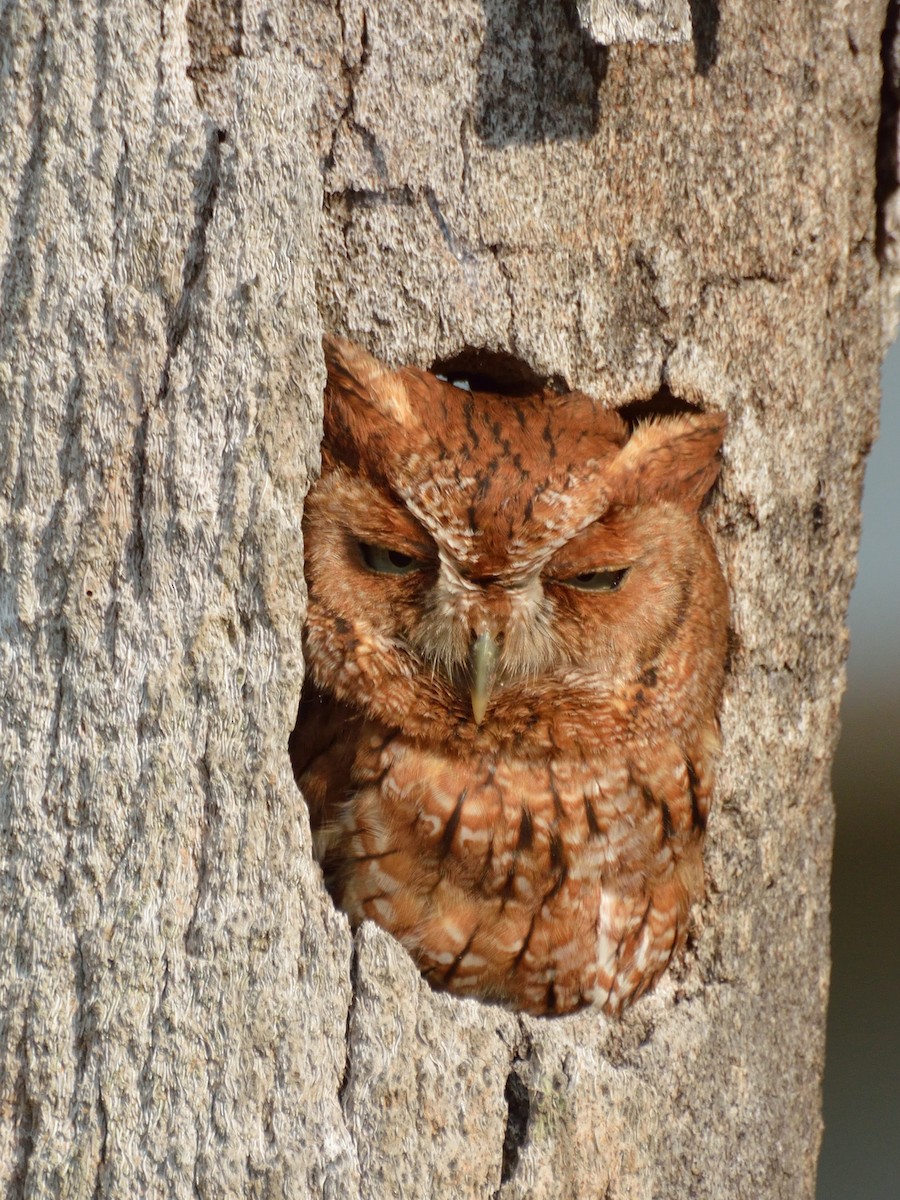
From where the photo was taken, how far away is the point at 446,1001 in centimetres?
171

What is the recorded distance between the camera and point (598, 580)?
191cm

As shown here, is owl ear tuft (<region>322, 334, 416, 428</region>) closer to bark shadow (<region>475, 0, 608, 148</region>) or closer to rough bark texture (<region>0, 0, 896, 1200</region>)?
rough bark texture (<region>0, 0, 896, 1200</region>)

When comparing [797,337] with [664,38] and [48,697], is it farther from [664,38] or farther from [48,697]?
[48,697]

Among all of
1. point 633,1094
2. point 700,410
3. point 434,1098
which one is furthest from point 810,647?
point 434,1098

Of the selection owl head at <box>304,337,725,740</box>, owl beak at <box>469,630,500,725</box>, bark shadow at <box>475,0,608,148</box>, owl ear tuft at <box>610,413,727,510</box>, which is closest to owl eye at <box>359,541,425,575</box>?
owl head at <box>304,337,725,740</box>

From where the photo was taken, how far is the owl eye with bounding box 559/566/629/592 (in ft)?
6.20

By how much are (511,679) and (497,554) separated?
0.24 m

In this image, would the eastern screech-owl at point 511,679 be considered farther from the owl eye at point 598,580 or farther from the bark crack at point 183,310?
the bark crack at point 183,310

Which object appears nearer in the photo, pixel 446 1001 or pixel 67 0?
pixel 67 0

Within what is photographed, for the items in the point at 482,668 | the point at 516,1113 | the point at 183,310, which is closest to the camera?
the point at 183,310

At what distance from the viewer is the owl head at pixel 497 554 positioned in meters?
1.77

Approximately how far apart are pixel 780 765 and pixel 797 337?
2.29 ft

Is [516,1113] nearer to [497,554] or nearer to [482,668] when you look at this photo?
[482,668]

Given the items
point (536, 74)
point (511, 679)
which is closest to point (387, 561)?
point (511, 679)
